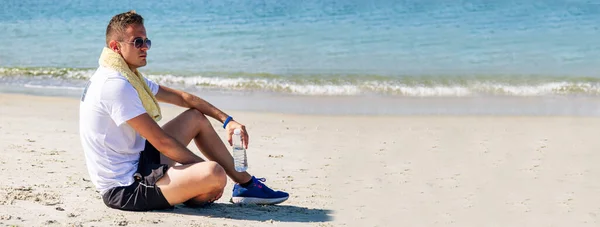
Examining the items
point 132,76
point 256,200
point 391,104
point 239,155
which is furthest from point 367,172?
point 391,104

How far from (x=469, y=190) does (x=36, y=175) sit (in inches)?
119

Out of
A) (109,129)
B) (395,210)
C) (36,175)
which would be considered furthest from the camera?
(36,175)

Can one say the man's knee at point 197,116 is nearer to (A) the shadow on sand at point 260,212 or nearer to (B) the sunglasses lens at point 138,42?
(A) the shadow on sand at point 260,212

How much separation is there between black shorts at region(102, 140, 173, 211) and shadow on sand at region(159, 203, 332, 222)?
168mm

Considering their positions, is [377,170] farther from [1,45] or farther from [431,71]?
[1,45]

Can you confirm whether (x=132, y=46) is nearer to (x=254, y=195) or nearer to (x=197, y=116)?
(x=197, y=116)

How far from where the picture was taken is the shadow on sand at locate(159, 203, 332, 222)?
5.13m

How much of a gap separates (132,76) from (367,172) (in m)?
2.51

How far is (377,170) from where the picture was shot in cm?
675

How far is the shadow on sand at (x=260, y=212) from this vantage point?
5.13m

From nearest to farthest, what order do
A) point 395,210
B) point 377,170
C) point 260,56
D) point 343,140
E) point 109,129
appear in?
point 109,129 → point 395,210 → point 377,170 → point 343,140 → point 260,56

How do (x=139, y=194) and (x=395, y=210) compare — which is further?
(x=395, y=210)

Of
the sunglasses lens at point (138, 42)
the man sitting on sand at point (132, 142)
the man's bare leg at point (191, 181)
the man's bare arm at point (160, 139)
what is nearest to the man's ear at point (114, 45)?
the man sitting on sand at point (132, 142)

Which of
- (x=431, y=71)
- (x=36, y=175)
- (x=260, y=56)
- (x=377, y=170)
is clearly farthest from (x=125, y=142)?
(x=260, y=56)
